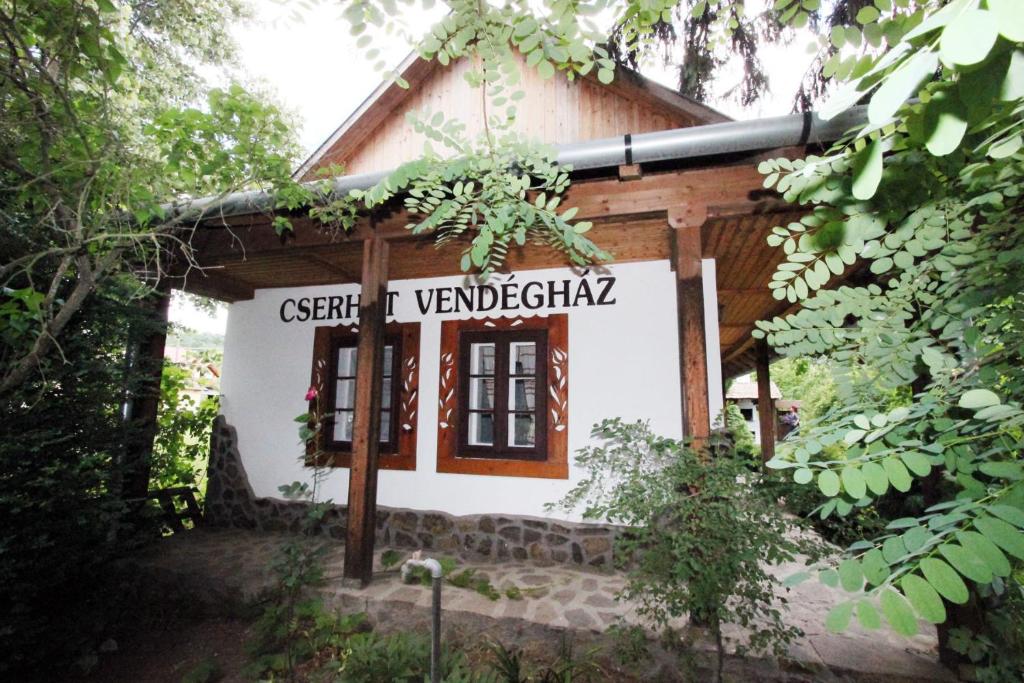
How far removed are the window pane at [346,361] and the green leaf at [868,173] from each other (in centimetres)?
571

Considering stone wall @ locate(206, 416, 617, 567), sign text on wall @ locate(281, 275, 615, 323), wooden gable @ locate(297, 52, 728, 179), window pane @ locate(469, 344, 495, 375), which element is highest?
wooden gable @ locate(297, 52, 728, 179)

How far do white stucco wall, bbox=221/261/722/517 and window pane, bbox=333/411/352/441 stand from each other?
1.50 feet

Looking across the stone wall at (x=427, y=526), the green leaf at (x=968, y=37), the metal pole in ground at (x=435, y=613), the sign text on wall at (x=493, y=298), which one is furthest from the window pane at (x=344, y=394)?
the green leaf at (x=968, y=37)

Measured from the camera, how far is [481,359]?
5176 millimetres

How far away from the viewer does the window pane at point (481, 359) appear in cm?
513

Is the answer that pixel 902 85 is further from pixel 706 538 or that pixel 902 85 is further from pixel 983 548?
pixel 706 538

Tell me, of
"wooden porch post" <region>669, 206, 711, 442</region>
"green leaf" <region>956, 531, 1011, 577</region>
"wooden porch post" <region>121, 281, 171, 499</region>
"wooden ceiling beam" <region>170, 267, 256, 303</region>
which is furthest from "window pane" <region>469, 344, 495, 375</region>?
"green leaf" <region>956, 531, 1011, 577</region>

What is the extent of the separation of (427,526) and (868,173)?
199 inches

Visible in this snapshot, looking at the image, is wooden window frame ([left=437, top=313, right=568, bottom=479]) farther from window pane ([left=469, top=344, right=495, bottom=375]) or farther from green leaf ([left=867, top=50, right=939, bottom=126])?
green leaf ([left=867, top=50, right=939, bottom=126])

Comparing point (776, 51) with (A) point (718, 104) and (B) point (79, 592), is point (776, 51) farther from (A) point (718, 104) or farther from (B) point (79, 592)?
(B) point (79, 592)

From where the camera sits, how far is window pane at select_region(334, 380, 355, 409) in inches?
223

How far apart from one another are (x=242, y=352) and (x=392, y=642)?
470cm

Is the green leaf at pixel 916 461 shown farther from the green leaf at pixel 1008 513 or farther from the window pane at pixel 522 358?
the window pane at pixel 522 358

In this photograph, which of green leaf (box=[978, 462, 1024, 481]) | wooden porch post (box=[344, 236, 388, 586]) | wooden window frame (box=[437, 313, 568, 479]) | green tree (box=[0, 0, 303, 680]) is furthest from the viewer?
wooden window frame (box=[437, 313, 568, 479])
